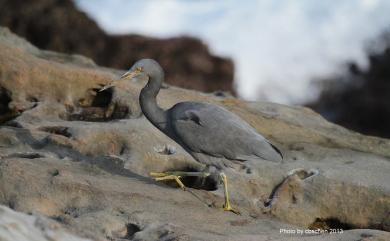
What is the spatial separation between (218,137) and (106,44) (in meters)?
7.34

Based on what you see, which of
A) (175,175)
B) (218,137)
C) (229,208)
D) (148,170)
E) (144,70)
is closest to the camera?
(229,208)

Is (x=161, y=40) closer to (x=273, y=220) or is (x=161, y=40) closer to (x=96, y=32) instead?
(x=96, y=32)

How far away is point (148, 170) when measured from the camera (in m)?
6.94

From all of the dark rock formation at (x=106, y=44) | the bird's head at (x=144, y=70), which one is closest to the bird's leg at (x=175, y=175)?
the bird's head at (x=144, y=70)

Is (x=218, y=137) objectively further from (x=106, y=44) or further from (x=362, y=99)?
(x=106, y=44)

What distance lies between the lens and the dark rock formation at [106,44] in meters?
13.0

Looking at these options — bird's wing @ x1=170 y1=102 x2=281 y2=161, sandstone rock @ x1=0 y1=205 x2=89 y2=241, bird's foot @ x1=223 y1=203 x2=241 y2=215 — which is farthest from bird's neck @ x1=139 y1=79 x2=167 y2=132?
sandstone rock @ x1=0 y1=205 x2=89 y2=241

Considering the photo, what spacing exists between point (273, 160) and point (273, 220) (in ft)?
1.40

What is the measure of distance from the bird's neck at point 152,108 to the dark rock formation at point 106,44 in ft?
18.8

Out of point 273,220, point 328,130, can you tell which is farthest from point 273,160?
point 328,130

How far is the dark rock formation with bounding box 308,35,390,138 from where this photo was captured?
1194 cm

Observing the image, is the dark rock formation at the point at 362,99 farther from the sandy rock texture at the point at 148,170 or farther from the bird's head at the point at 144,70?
the bird's head at the point at 144,70

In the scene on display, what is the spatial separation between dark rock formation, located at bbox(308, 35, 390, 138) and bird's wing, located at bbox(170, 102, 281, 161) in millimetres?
5506

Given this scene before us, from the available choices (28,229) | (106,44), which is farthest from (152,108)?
(106,44)
